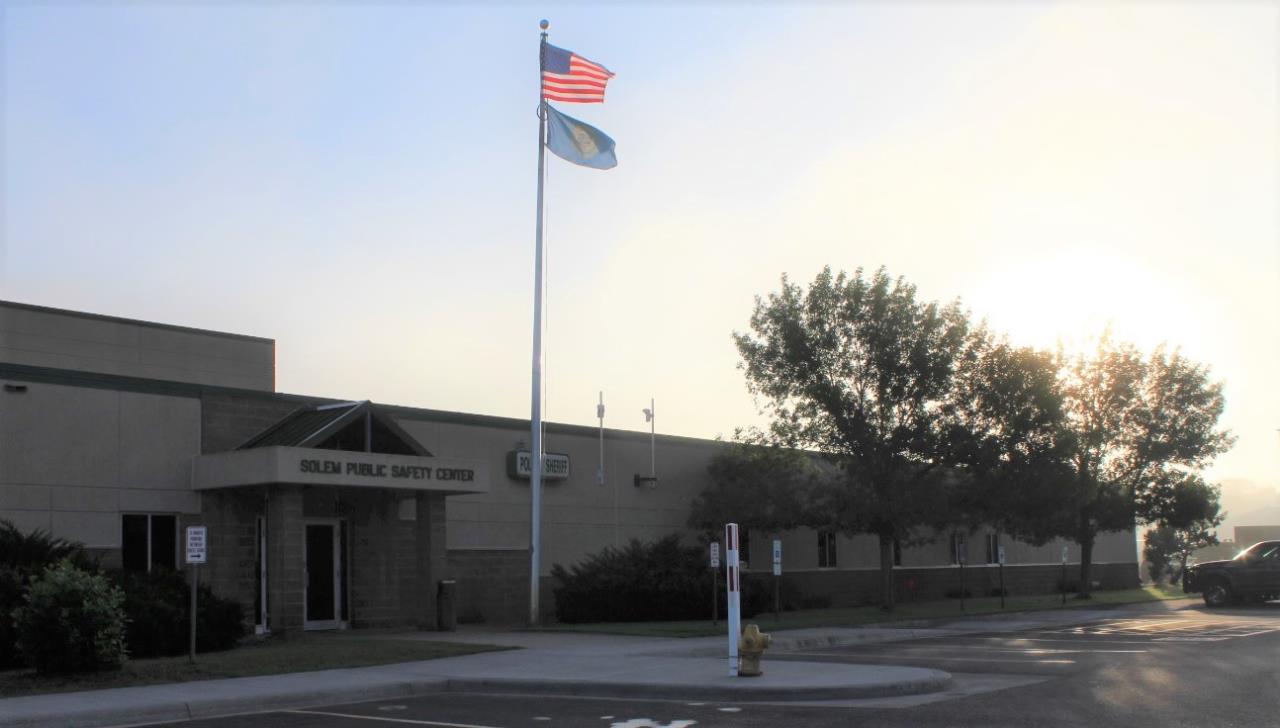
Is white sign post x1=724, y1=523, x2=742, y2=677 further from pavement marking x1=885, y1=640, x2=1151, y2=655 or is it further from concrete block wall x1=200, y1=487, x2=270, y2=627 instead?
concrete block wall x1=200, y1=487, x2=270, y2=627

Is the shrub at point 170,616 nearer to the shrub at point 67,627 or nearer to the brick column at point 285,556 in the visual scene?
the brick column at point 285,556

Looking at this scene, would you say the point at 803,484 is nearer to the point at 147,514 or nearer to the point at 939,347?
the point at 939,347

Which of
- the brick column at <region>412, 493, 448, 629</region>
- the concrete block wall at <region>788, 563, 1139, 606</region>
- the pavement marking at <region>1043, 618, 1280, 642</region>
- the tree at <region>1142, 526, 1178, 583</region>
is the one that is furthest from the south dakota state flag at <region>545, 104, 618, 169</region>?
the tree at <region>1142, 526, 1178, 583</region>

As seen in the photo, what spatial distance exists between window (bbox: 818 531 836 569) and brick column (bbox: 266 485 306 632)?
21.2 metres

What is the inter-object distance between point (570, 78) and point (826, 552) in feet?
64.3

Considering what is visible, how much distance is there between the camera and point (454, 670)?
60.2 feet

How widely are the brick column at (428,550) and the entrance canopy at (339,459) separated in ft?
2.33

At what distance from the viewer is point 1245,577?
120 ft

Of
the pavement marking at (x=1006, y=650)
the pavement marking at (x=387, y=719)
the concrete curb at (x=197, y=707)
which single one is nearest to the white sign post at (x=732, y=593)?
the concrete curb at (x=197, y=707)

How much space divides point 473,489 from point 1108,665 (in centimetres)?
1417

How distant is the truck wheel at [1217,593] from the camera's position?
122ft

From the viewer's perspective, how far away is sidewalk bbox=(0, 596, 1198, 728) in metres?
14.2

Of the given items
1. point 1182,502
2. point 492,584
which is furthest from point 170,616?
point 1182,502

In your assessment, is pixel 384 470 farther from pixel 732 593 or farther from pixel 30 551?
pixel 732 593
